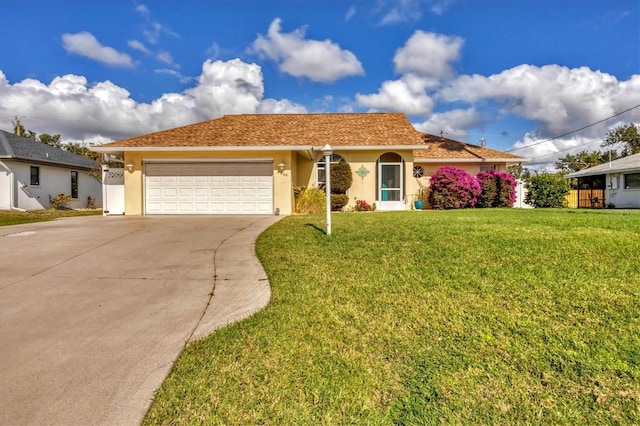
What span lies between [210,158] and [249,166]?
1683mm

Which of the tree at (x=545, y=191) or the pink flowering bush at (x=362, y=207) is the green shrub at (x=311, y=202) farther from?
the tree at (x=545, y=191)

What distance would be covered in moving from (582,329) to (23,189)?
25.6m

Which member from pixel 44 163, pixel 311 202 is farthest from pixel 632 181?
pixel 44 163

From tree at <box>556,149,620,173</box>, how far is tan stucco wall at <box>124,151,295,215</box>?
41772 mm

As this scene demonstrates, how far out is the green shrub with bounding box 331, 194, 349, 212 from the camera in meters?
15.6

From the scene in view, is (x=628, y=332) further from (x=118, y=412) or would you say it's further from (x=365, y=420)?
(x=118, y=412)

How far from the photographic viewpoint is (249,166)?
1514 centimetres

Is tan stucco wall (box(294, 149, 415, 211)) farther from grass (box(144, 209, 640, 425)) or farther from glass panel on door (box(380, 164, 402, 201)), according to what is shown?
grass (box(144, 209, 640, 425))

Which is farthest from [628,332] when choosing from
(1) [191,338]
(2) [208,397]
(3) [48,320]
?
(3) [48,320]

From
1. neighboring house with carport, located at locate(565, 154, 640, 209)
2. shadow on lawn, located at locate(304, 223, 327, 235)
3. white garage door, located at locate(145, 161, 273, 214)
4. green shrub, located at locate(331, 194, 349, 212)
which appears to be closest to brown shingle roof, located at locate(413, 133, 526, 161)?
green shrub, located at locate(331, 194, 349, 212)

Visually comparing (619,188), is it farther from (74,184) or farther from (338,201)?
(74,184)

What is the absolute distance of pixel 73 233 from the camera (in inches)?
376

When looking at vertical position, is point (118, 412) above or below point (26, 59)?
below

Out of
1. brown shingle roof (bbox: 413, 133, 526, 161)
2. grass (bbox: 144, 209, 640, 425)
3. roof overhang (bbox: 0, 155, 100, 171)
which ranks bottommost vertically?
grass (bbox: 144, 209, 640, 425)
